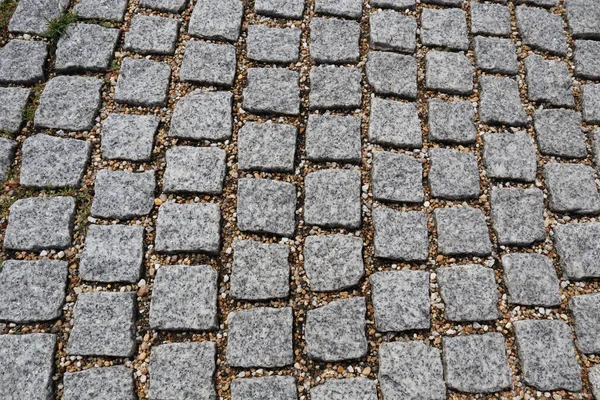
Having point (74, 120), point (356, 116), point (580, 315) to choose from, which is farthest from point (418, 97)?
point (74, 120)

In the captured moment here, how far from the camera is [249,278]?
9.12ft

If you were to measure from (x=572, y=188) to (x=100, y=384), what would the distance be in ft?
8.65

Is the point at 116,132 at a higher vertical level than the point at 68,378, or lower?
higher


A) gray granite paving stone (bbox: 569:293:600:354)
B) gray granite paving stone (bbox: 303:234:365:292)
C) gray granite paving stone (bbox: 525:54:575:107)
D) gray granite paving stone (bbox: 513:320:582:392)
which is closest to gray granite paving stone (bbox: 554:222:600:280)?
gray granite paving stone (bbox: 569:293:600:354)

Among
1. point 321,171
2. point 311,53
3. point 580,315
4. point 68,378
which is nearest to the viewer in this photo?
point 68,378

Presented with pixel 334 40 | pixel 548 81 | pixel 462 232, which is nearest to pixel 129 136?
pixel 334 40

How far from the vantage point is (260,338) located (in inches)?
104

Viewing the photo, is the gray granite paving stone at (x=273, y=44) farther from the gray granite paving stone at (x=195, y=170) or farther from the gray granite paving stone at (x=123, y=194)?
the gray granite paving stone at (x=123, y=194)

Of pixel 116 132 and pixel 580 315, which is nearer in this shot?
pixel 580 315

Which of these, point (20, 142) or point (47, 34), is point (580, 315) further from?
point (47, 34)

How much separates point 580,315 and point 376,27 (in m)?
2.09

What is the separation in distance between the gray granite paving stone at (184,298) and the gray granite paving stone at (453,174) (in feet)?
4.25

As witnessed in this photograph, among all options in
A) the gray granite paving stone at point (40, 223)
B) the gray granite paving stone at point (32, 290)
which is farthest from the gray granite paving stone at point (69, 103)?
the gray granite paving stone at point (32, 290)

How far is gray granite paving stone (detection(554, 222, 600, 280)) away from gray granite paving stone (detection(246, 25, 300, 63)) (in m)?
1.85
